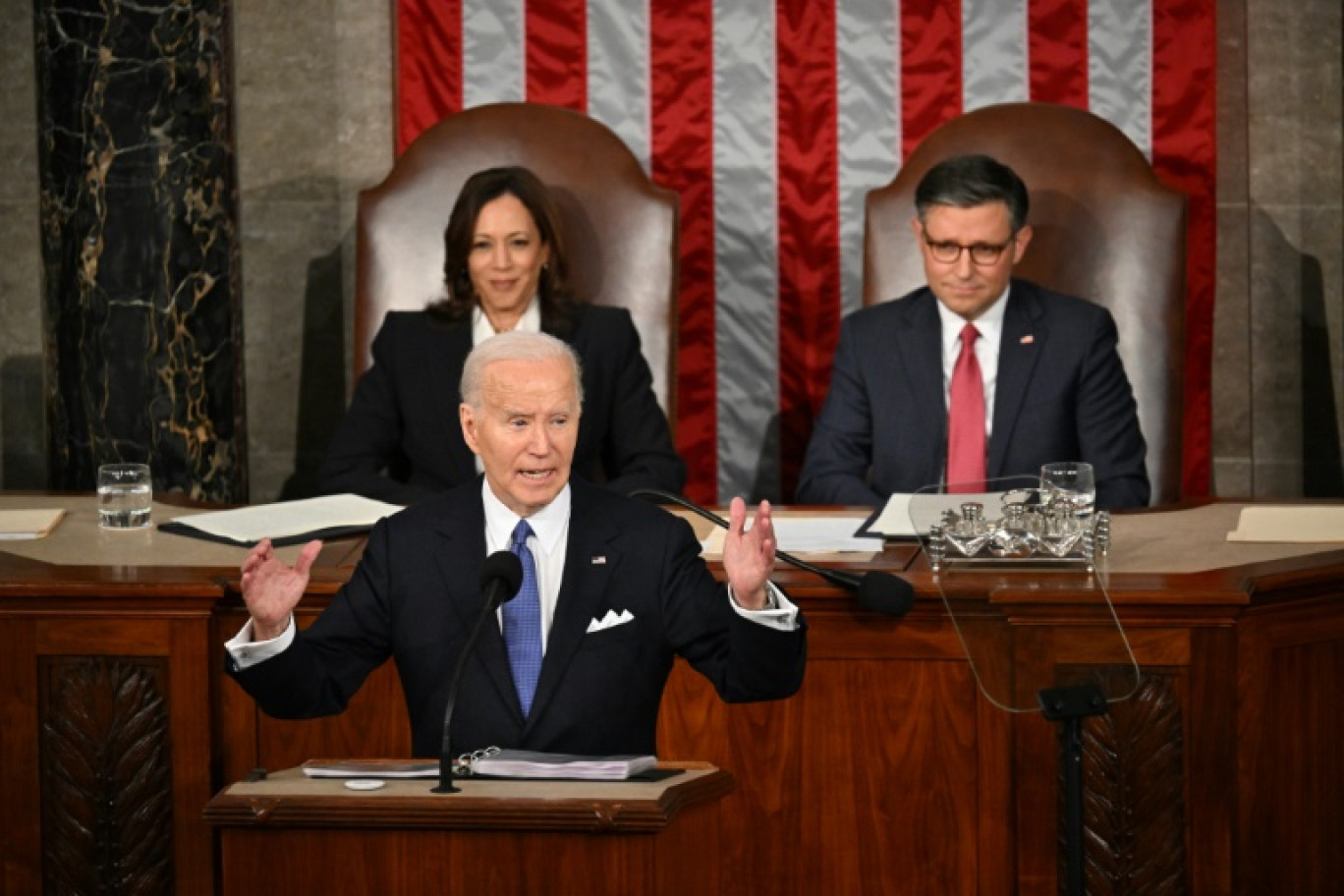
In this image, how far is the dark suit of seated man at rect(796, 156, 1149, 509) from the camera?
486cm

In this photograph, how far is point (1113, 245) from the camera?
17.8ft

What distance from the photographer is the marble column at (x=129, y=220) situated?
542 centimetres

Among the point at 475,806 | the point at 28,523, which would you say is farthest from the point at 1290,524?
the point at 28,523

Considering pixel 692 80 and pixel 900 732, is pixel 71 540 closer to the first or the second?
pixel 900 732

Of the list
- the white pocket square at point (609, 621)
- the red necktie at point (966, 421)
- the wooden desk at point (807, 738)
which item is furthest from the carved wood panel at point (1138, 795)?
the red necktie at point (966, 421)

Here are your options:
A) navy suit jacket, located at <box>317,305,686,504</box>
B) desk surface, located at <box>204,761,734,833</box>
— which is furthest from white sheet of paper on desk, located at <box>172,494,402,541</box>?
desk surface, located at <box>204,761,734,833</box>

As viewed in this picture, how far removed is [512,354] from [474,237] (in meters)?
2.01

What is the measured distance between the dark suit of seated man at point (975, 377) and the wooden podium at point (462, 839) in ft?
7.78

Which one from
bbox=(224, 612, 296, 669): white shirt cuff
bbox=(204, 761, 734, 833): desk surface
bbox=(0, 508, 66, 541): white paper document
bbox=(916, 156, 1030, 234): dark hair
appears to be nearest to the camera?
bbox=(204, 761, 734, 833): desk surface

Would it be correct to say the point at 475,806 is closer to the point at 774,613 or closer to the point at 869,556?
the point at 774,613

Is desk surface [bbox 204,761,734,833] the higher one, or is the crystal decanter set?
the crystal decanter set

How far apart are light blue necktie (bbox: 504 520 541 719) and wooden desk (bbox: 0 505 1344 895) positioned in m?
0.67

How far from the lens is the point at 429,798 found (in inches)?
97.1

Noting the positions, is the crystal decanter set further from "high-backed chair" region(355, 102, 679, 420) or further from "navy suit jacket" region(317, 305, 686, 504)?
"high-backed chair" region(355, 102, 679, 420)
